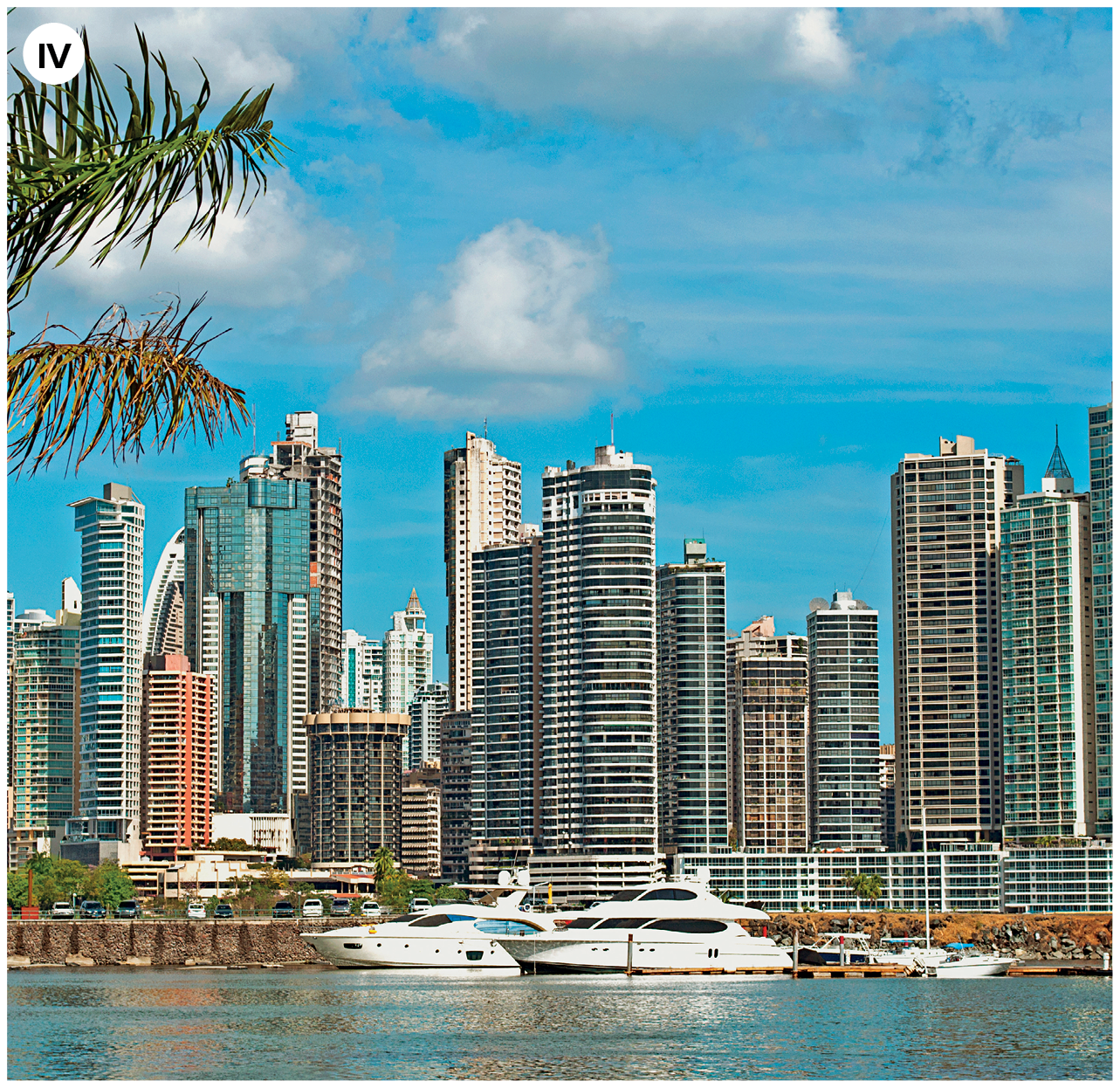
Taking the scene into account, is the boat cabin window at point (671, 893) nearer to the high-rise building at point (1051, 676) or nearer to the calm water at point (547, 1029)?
the calm water at point (547, 1029)

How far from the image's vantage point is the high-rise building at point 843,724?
7788cm

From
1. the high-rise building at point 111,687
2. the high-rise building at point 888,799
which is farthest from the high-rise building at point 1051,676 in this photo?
the high-rise building at point 111,687

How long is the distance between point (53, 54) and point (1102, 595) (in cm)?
6068

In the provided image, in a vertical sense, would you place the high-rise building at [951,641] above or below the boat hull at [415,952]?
above

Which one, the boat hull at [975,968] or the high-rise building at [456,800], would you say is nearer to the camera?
the boat hull at [975,968]

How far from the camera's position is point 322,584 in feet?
323

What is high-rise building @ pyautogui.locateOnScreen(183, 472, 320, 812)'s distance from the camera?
94625mm

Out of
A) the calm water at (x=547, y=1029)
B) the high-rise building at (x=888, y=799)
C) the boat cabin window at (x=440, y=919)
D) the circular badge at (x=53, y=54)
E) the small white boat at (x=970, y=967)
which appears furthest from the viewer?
the high-rise building at (x=888, y=799)

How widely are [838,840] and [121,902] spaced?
31900 mm

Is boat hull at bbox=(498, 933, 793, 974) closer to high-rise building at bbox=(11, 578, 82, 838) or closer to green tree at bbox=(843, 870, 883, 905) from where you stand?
green tree at bbox=(843, 870, 883, 905)

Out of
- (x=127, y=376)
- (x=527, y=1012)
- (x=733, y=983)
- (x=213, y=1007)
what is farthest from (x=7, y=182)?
(x=733, y=983)

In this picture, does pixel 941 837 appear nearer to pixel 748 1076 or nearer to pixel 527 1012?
pixel 527 1012

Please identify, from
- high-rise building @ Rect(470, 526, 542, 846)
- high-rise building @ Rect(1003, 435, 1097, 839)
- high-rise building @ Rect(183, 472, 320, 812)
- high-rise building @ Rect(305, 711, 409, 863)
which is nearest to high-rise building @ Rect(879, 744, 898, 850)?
high-rise building @ Rect(1003, 435, 1097, 839)

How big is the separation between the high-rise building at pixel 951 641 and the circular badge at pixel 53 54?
69022 mm
